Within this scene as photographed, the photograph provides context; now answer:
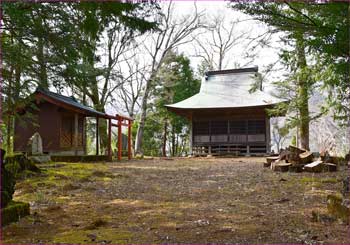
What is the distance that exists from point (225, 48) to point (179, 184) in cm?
2577

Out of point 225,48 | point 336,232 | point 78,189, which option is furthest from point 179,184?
point 225,48

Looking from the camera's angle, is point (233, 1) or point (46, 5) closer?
point (46, 5)

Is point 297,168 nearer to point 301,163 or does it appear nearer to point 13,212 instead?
point 301,163

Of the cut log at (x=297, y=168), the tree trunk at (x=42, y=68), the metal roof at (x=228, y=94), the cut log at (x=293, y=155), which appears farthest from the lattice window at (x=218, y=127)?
the tree trunk at (x=42, y=68)

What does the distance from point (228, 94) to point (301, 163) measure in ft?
45.2

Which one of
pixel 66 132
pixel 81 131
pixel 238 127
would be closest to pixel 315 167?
pixel 66 132

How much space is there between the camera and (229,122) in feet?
69.0

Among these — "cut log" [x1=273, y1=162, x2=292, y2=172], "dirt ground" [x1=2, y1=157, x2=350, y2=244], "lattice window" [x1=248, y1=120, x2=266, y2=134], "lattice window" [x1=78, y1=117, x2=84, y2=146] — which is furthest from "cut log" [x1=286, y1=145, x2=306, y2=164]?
"lattice window" [x1=248, y1=120, x2=266, y2=134]

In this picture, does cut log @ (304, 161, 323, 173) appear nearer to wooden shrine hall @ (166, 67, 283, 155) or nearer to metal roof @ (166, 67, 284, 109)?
metal roof @ (166, 67, 284, 109)

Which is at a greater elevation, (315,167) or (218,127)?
(218,127)

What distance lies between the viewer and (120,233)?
10.7ft

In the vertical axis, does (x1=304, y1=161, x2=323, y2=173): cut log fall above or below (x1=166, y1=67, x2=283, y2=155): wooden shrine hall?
below

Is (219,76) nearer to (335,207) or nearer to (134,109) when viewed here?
(134,109)

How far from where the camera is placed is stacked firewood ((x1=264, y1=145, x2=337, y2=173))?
28.1 ft
